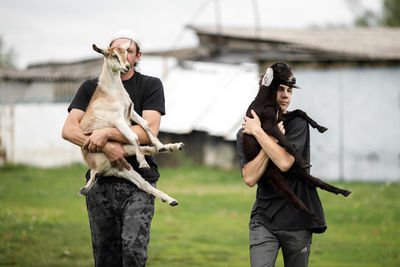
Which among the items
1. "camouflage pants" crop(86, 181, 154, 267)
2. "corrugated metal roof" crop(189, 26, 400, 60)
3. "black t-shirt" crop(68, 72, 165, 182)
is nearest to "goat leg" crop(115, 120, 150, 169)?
"black t-shirt" crop(68, 72, 165, 182)

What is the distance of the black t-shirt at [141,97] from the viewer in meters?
4.73

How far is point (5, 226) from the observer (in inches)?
375

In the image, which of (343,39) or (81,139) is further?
(343,39)

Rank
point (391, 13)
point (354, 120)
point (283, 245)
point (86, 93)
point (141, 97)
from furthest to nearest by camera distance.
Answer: point (391, 13) → point (354, 120) → point (86, 93) → point (141, 97) → point (283, 245)

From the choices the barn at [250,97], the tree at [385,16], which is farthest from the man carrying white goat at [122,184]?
the tree at [385,16]

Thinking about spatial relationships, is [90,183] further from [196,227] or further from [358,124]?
[358,124]

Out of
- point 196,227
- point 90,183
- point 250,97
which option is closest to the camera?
point 90,183

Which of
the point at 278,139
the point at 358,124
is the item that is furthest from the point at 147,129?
the point at 358,124

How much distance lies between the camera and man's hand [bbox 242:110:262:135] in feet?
13.8

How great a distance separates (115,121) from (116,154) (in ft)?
0.82

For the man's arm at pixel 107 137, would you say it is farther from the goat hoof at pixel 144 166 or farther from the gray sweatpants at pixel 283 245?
the gray sweatpants at pixel 283 245

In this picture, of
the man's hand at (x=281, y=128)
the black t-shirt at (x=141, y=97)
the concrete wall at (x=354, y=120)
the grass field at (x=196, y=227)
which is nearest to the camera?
the man's hand at (x=281, y=128)

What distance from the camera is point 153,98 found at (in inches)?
187

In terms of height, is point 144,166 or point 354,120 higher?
point 144,166
